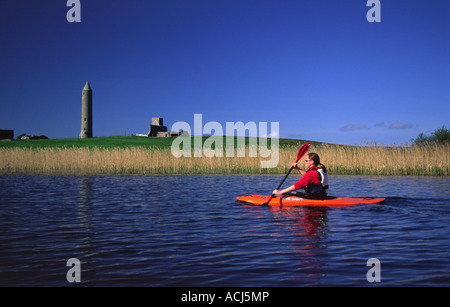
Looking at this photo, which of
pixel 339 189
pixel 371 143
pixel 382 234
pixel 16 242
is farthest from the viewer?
pixel 371 143

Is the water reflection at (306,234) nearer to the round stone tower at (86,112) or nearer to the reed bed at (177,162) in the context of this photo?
the reed bed at (177,162)

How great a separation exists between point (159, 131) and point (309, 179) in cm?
5495

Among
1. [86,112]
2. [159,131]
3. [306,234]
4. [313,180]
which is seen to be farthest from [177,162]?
[159,131]

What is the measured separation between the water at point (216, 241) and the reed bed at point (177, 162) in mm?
6592

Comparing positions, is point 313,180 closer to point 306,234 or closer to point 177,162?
point 306,234

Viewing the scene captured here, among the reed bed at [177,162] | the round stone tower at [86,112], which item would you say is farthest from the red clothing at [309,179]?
the round stone tower at [86,112]

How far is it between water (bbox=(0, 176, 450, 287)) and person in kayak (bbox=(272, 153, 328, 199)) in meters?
0.44

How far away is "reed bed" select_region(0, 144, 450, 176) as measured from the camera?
17.8 meters

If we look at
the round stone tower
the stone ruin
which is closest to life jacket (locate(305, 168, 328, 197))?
the stone ruin

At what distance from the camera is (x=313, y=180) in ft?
29.7
